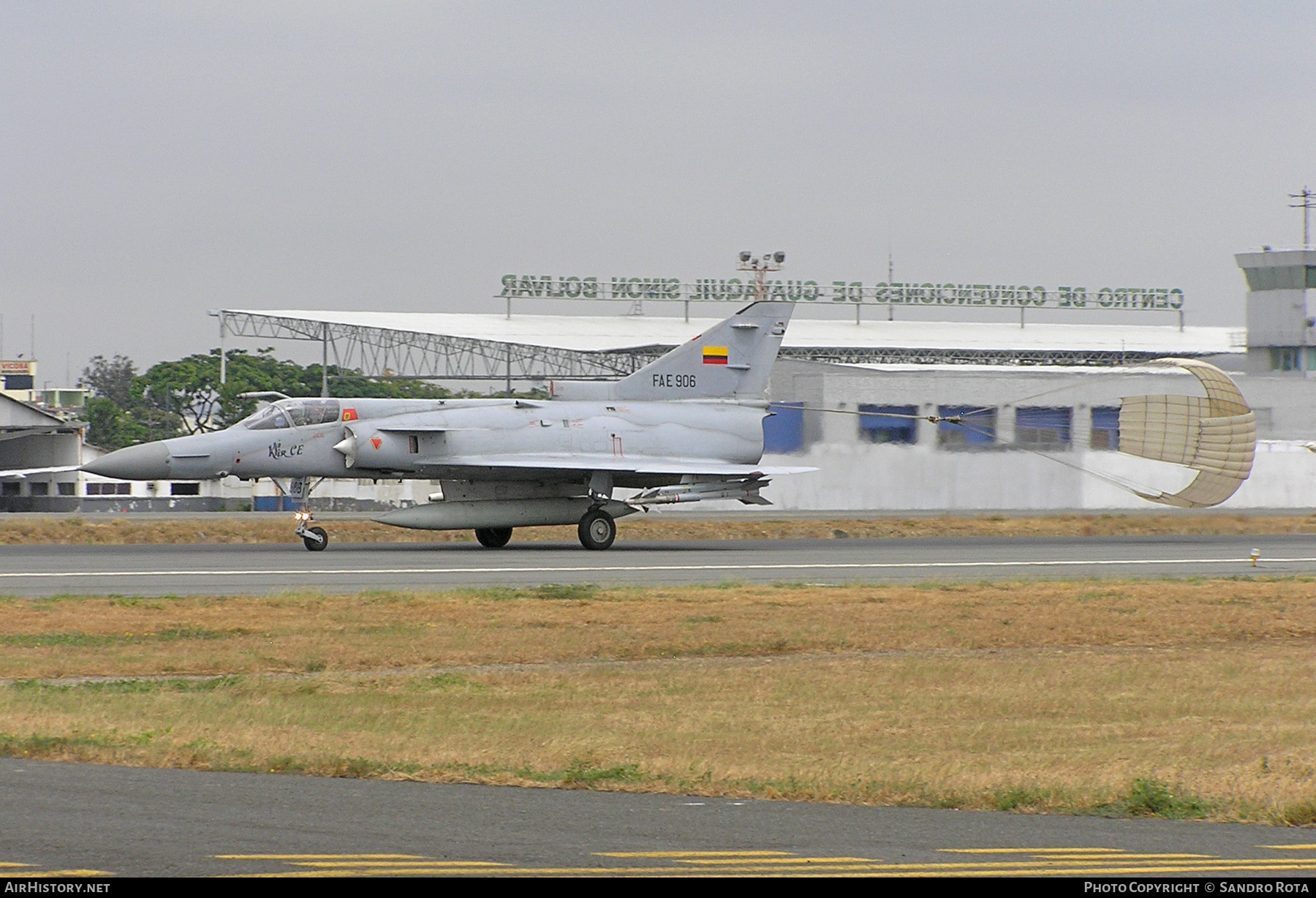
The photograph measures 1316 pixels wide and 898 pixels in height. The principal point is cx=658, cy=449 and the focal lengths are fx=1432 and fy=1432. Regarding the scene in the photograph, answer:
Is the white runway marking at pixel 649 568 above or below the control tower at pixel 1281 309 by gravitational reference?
below

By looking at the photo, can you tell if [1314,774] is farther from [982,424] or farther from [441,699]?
[982,424]

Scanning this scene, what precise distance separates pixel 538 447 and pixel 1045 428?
686 inches

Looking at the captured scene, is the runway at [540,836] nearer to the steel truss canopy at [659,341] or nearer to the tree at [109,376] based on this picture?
the steel truss canopy at [659,341]

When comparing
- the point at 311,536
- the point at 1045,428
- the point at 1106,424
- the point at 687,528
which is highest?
the point at 1106,424

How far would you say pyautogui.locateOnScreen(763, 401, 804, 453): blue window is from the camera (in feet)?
131

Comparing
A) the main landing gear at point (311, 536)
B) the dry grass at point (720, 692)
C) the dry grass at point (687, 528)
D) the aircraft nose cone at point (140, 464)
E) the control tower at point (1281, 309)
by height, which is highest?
the control tower at point (1281, 309)

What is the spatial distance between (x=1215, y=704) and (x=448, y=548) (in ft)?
69.5

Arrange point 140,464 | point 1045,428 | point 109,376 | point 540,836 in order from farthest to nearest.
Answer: point 109,376, point 1045,428, point 140,464, point 540,836

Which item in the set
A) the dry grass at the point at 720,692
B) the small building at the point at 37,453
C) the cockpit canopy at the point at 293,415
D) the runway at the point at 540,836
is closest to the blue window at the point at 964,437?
the cockpit canopy at the point at 293,415

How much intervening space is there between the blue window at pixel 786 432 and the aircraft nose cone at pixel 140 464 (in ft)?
54.7

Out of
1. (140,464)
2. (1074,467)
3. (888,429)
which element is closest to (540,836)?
(140,464)

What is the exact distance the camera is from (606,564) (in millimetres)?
27578

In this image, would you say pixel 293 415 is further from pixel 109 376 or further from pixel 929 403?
pixel 109 376

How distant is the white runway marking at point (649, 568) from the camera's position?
79.0 ft
